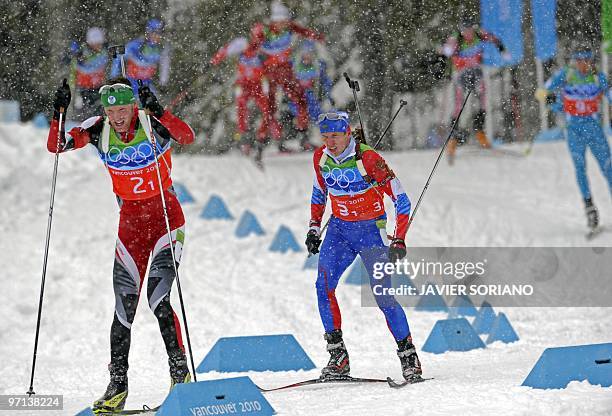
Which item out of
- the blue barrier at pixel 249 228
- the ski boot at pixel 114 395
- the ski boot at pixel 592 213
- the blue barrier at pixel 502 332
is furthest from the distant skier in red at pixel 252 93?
the ski boot at pixel 114 395

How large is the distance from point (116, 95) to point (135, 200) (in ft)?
2.01

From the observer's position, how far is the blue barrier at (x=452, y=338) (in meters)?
7.97

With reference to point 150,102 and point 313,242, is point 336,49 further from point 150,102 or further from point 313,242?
point 150,102

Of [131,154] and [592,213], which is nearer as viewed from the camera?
[131,154]

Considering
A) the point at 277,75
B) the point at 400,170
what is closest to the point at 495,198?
the point at 400,170

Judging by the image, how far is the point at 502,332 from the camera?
8469 millimetres

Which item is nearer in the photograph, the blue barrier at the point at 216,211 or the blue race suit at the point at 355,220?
the blue race suit at the point at 355,220

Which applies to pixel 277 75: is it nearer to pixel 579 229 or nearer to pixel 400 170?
pixel 400 170

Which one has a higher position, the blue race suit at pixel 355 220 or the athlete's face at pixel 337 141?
the athlete's face at pixel 337 141

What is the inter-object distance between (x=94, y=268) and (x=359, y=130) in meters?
4.91

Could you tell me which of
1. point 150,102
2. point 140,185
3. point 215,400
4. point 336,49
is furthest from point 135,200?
point 336,49

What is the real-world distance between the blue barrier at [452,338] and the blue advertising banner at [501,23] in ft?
25.0

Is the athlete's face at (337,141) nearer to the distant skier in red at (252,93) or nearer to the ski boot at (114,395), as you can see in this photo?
Result: the ski boot at (114,395)

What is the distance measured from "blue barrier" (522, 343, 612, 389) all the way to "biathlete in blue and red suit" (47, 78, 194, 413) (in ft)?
6.28
